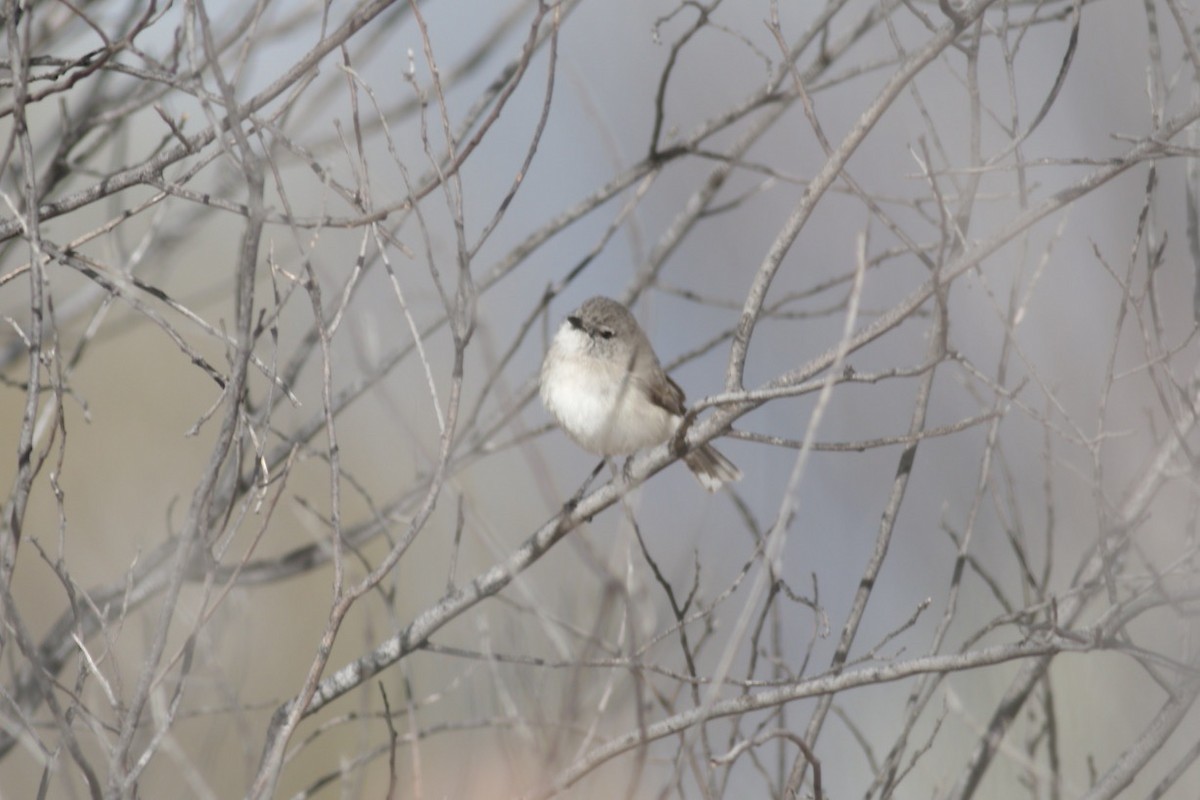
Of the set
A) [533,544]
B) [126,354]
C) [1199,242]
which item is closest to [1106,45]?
[1199,242]

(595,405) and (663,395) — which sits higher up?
(663,395)

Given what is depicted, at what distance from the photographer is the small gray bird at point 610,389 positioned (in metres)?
5.21

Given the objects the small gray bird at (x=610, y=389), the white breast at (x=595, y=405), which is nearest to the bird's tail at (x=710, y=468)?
the small gray bird at (x=610, y=389)

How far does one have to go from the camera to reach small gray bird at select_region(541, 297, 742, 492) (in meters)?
5.21

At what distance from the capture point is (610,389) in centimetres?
524

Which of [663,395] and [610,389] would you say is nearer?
[610,389]

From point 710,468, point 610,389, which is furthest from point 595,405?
point 710,468

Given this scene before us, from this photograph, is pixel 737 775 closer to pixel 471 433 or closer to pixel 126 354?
pixel 471 433

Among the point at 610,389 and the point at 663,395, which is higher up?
the point at 663,395

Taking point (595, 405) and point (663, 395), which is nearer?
point (595, 405)

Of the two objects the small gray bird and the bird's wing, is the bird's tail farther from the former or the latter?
the bird's wing

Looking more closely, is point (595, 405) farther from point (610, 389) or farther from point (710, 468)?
point (710, 468)

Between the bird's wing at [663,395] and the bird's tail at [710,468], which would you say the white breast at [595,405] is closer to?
the bird's wing at [663,395]

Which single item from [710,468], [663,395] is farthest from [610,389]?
[710,468]
